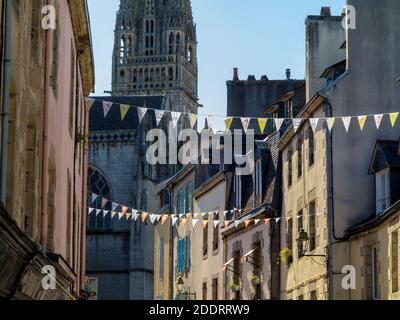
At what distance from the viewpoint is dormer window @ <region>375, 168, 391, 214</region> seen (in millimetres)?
27453

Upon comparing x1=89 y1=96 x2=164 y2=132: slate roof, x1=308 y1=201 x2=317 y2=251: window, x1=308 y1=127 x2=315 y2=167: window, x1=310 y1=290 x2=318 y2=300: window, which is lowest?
x1=310 y1=290 x2=318 y2=300: window

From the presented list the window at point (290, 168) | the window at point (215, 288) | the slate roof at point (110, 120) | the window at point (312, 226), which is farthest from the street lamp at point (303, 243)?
the slate roof at point (110, 120)

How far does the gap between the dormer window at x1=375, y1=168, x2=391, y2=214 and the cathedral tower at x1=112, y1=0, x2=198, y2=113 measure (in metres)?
111

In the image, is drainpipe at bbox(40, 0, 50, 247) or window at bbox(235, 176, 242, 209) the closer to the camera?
drainpipe at bbox(40, 0, 50, 247)

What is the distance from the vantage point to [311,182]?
3072 cm

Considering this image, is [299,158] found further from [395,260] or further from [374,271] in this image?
[395,260]

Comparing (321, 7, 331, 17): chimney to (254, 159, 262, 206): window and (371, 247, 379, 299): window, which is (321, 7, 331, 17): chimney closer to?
(254, 159, 262, 206): window

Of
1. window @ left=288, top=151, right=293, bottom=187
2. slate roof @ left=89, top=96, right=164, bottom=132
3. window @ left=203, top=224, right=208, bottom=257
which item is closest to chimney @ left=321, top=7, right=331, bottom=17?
window @ left=288, top=151, right=293, bottom=187

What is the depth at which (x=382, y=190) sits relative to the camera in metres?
28.1

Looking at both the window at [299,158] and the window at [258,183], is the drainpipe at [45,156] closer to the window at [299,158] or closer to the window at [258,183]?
the window at [299,158]

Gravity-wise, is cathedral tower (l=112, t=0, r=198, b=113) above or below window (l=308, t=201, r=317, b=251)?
above

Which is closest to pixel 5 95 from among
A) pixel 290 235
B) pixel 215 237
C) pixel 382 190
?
pixel 382 190

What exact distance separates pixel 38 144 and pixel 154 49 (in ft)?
421
